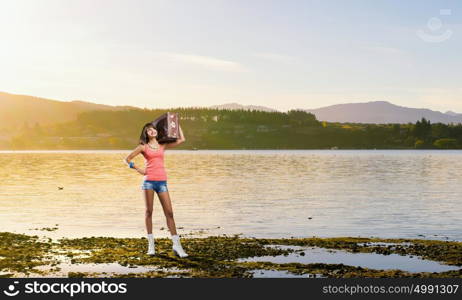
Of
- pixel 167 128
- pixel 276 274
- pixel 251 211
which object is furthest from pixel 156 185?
pixel 251 211

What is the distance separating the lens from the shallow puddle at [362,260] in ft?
74.3

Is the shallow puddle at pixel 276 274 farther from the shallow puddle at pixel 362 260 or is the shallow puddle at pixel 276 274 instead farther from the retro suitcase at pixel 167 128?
the retro suitcase at pixel 167 128

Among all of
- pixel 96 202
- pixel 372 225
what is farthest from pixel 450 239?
pixel 96 202

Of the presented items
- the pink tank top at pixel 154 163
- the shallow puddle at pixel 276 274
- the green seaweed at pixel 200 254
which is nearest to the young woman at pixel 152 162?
the pink tank top at pixel 154 163

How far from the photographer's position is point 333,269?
71.3ft

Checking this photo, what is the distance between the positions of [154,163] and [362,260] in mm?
8519

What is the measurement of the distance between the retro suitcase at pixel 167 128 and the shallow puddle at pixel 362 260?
16.9ft

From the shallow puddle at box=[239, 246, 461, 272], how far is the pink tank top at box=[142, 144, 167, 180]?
437 cm

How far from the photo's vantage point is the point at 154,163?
74.7ft

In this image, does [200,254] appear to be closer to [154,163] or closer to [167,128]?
[154,163]

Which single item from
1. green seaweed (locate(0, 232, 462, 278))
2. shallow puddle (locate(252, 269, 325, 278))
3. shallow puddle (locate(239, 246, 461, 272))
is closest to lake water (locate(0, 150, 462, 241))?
green seaweed (locate(0, 232, 462, 278))

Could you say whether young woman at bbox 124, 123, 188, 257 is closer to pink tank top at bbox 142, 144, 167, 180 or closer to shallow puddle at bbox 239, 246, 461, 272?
pink tank top at bbox 142, 144, 167, 180

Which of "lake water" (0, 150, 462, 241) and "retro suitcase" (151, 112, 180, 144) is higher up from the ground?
"retro suitcase" (151, 112, 180, 144)

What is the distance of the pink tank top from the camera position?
22672 millimetres
